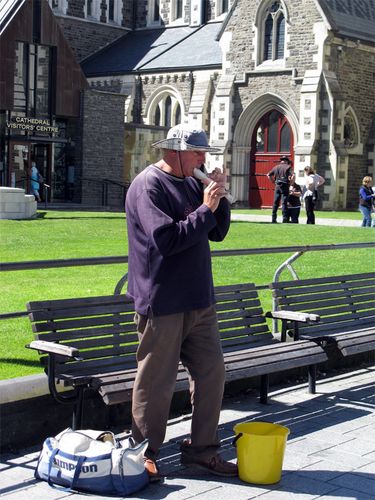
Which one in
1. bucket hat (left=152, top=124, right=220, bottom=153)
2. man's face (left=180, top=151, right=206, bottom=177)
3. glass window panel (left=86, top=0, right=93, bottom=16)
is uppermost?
glass window panel (left=86, top=0, right=93, bottom=16)

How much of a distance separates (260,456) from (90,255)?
9655mm

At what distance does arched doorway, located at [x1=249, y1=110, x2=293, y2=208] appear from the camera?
3619cm

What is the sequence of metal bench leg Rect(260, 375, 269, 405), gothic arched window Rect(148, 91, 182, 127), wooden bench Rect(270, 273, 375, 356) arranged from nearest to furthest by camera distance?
1. metal bench leg Rect(260, 375, 269, 405)
2. wooden bench Rect(270, 273, 375, 356)
3. gothic arched window Rect(148, 91, 182, 127)

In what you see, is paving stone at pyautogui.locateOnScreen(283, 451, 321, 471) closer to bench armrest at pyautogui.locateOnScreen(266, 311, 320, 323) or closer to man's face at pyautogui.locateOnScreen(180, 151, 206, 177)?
bench armrest at pyautogui.locateOnScreen(266, 311, 320, 323)

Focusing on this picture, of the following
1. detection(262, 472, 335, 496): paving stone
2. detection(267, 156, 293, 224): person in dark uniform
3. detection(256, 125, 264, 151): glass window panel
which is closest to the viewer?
detection(262, 472, 335, 496): paving stone

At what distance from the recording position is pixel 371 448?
5.97 m

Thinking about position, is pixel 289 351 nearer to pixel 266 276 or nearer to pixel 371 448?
pixel 371 448

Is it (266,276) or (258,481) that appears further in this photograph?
(266,276)

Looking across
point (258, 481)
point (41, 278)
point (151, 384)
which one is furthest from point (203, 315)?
point (41, 278)

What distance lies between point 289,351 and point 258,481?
187 cm

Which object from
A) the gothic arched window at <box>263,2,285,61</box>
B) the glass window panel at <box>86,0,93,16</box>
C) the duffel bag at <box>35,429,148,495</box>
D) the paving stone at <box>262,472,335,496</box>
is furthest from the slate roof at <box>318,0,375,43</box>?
the duffel bag at <box>35,429,148,495</box>

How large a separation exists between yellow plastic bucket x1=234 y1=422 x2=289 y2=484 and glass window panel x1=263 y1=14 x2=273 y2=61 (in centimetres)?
3209

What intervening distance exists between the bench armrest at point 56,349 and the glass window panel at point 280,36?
1238 inches

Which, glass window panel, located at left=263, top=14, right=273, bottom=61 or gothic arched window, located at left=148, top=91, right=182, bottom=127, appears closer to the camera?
glass window panel, located at left=263, top=14, right=273, bottom=61
